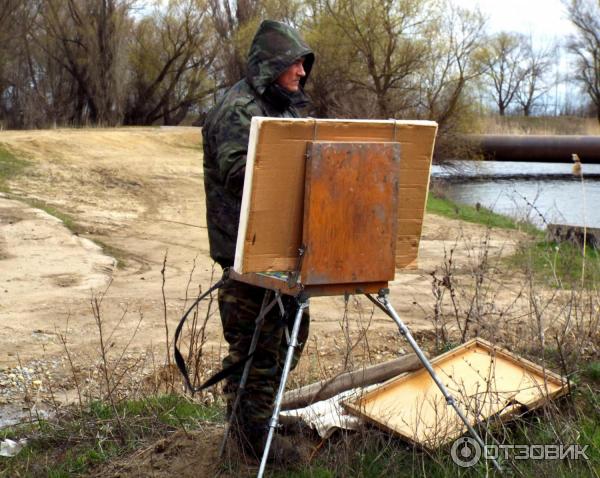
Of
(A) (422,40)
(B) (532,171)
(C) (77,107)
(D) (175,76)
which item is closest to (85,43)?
(C) (77,107)

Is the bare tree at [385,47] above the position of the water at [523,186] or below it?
above

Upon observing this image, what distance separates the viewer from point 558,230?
429 inches

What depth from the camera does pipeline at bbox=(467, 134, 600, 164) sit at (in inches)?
1133

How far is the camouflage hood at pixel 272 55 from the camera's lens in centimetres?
370

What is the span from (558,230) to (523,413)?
7152mm

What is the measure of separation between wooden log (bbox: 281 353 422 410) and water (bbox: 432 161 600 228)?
10278 mm

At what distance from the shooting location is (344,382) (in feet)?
14.5

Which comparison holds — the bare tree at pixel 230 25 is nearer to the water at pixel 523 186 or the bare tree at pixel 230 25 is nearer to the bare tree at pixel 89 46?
the bare tree at pixel 89 46

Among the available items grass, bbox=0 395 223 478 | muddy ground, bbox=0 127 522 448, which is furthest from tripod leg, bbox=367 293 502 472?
muddy ground, bbox=0 127 522 448

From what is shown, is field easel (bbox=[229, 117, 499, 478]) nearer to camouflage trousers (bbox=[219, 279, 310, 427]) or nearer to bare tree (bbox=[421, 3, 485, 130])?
camouflage trousers (bbox=[219, 279, 310, 427])

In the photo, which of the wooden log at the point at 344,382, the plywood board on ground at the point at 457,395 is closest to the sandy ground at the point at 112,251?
the wooden log at the point at 344,382

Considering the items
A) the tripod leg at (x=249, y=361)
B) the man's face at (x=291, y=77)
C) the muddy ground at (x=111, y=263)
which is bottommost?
the muddy ground at (x=111, y=263)

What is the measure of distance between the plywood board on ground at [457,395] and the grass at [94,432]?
901 mm

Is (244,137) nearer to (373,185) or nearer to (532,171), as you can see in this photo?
(373,185)
